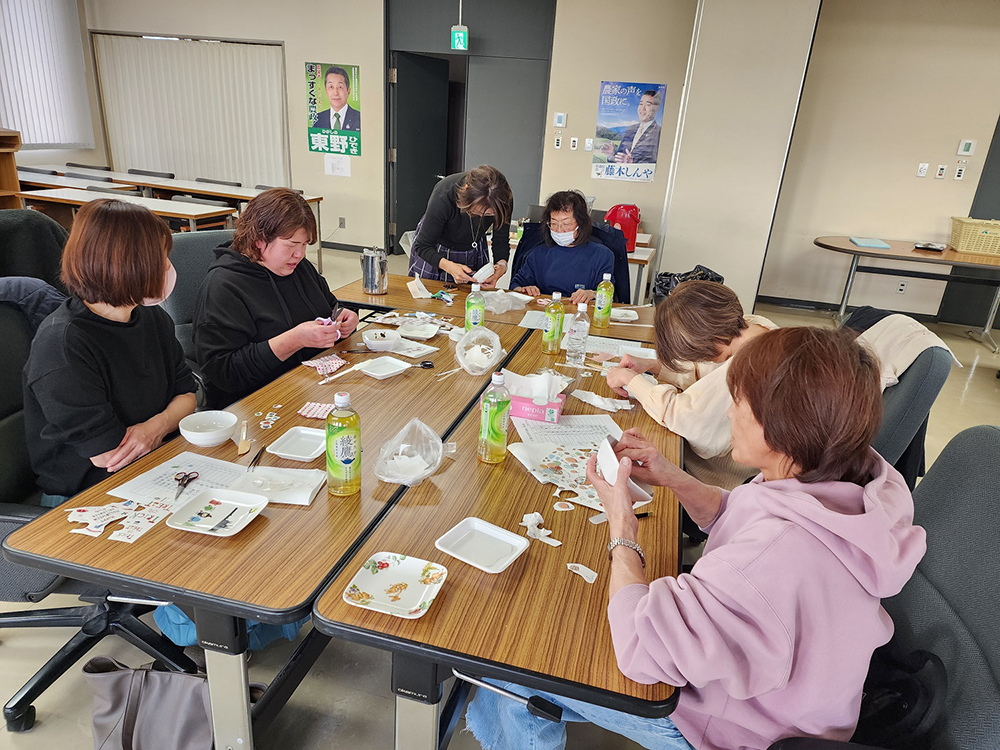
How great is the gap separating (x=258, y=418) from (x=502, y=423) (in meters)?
0.67

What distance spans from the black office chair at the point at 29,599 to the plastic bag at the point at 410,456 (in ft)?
2.27

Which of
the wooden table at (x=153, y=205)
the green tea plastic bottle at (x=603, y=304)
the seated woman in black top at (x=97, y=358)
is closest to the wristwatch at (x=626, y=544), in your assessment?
the seated woman in black top at (x=97, y=358)

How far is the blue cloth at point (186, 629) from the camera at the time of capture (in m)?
1.73

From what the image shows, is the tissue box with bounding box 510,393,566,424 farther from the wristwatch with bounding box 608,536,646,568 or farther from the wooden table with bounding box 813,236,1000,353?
the wooden table with bounding box 813,236,1000,353

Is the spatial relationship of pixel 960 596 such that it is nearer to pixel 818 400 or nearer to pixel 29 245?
pixel 818 400

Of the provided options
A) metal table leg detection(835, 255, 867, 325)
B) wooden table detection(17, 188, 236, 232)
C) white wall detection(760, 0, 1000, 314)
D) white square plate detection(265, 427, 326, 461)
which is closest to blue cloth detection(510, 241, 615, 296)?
white square plate detection(265, 427, 326, 461)

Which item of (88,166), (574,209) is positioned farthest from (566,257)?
(88,166)

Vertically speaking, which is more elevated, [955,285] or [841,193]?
[841,193]

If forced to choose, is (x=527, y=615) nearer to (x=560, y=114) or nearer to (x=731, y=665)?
(x=731, y=665)

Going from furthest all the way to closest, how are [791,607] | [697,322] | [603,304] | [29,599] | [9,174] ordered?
[9,174], [603,304], [697,322], [29,599], [791,607]

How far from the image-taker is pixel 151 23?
7426mm

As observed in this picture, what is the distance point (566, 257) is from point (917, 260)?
135 inches

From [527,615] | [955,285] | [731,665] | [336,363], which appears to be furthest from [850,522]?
[955,285]

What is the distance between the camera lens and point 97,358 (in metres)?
1.53
